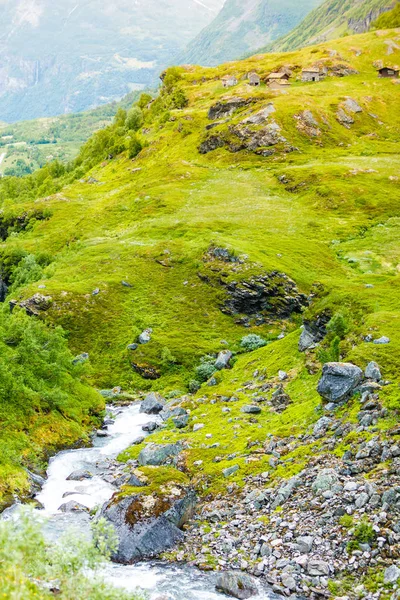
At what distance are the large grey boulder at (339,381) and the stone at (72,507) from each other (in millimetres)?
14878

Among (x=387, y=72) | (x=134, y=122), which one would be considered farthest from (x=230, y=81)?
(x=387, y=72)

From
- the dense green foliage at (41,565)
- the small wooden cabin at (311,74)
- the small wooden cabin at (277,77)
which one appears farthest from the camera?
the small wooden cabin at (311,74)

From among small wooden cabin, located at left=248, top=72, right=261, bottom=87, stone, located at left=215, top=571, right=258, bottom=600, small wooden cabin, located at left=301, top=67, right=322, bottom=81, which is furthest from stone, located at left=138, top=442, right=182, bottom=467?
small wooden cabin, located at left=248, top=72, right=261, bottom=87

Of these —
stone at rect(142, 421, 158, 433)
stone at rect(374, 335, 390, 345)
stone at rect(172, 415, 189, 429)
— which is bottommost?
stone at rect(142, 421, 158, 433)

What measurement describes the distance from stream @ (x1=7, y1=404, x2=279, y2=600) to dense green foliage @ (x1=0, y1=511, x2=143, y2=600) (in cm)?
71

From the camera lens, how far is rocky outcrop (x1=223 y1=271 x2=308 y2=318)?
219ft

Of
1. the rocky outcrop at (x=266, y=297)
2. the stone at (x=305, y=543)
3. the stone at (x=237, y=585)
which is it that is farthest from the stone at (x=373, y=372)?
the rocky outcrop at (x=266, y=297)

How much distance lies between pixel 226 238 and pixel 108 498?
52.6m

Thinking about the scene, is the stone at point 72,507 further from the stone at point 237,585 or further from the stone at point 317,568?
the stone at point 317,568

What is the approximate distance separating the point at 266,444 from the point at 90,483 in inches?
441

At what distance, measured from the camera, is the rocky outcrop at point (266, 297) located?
66.6m

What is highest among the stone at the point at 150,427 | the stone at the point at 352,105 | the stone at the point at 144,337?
the stone at the point at 150,427

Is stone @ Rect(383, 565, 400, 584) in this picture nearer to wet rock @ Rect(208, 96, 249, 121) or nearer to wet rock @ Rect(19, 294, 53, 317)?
wet rock @ Rect(19, 294, 53, 317)

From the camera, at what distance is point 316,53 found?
Answer: 187 meters
